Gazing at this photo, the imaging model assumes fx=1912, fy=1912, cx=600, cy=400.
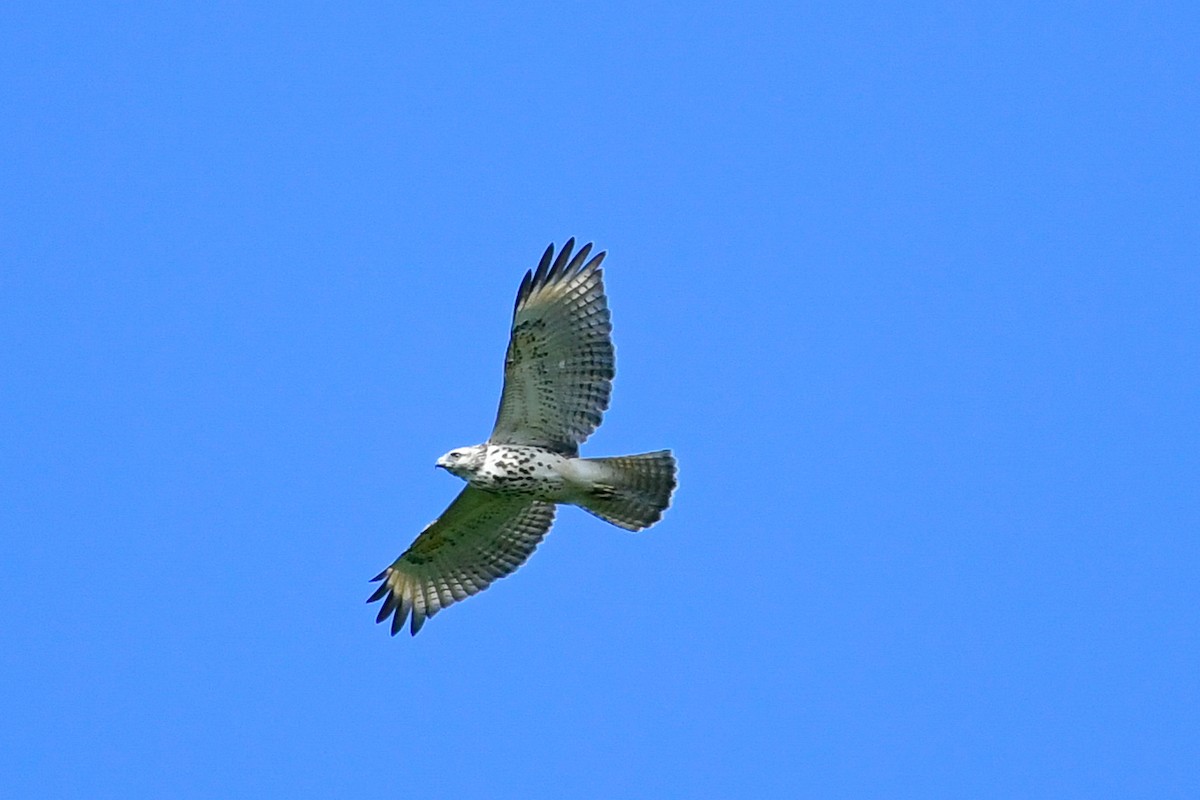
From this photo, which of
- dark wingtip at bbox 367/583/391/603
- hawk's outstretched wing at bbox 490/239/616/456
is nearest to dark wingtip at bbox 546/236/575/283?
hawk's outstretched wing at bbox 490/239/616/456

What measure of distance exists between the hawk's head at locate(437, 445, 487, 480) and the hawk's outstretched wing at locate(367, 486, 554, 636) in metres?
0.94

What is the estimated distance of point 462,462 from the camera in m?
13.1

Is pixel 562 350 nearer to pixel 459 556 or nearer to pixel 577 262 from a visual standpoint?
pixel 577 262

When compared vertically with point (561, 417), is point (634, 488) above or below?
below

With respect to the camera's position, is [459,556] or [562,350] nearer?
[562,350]

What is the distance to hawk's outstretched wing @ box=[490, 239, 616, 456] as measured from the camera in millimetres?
13000

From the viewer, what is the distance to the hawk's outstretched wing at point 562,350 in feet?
42.7

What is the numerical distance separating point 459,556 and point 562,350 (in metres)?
2.30

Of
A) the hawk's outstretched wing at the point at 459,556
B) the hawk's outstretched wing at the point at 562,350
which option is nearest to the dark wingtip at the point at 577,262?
the hawk's outstretched wing at the point at 562,350

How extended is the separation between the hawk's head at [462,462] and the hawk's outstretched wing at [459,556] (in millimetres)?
943

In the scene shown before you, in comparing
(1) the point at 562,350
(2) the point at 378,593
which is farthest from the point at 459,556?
(1) the point at 562,350

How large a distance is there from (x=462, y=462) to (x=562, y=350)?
1.03 meters

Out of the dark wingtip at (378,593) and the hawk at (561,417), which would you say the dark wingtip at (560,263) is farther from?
the dark wingtip at (378,593)

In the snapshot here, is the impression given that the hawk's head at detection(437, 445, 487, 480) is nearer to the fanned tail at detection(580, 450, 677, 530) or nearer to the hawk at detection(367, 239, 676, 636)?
the hawk at detection(367, 239, 676, 636)
